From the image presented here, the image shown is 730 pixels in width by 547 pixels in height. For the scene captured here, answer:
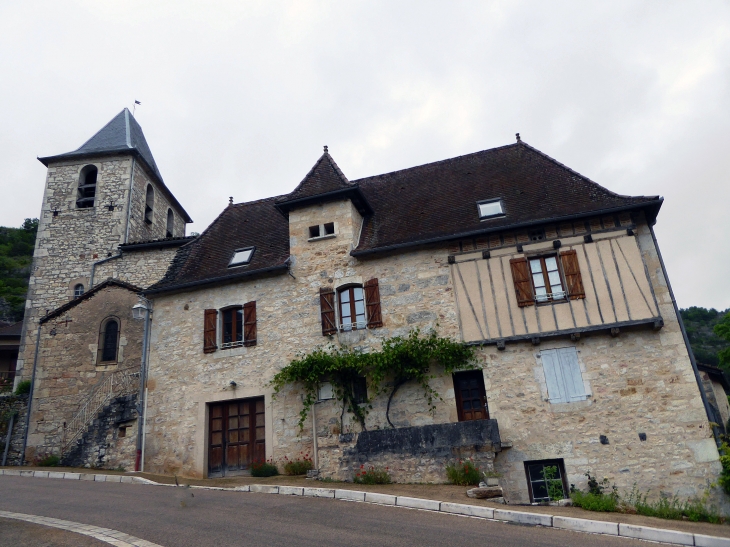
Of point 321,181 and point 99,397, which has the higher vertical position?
point 321,181

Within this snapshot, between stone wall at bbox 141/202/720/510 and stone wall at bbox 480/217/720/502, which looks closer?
stone wall at bbox 480/217/720/502

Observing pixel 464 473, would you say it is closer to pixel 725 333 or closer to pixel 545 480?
pixel 545 480

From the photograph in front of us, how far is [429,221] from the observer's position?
13.4 m

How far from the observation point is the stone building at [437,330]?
10.3m

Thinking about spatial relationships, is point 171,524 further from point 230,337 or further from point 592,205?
point 592,205

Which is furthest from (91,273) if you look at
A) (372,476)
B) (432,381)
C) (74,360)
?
(372,476)

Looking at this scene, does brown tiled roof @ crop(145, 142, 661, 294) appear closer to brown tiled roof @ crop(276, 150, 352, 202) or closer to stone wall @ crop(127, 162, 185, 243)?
brown tiled roof @ crop(276, 150, 352, 202)

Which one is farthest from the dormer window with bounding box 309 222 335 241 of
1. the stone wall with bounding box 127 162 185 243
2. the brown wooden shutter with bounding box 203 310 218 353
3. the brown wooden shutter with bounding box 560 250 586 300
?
the stone wall with bounding box 127 162 185 243

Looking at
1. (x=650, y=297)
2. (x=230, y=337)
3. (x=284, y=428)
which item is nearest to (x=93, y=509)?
(x=284, y=428)

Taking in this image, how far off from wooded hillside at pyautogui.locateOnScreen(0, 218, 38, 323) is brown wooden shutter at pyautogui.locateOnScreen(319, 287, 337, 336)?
30010mm

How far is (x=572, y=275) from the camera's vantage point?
11539 mm

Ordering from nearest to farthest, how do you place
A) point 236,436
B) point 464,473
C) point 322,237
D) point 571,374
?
1. point 464,473
2. point 571,374
3. point 236,436
4. point 322,237

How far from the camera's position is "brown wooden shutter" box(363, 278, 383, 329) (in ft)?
40.9

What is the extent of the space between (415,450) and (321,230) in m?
5.95
